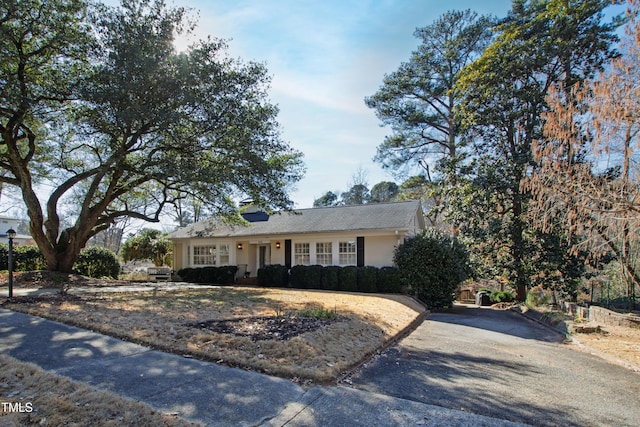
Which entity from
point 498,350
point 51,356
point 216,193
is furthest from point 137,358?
point 216,193

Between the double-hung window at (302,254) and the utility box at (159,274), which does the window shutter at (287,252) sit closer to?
the double-hung window at (302,254)

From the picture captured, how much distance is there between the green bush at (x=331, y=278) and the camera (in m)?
15.7

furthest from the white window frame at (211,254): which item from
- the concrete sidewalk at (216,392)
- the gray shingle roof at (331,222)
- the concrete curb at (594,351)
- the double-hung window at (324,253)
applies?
the concrete curb at (594,351)

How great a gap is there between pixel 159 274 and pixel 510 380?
17521mm

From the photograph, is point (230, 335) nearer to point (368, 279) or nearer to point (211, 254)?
point (368, 279)

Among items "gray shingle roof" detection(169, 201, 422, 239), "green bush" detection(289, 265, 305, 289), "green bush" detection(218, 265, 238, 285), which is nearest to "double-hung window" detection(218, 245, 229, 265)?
"gray shingle roof" detection(169, 201, 422, 239)

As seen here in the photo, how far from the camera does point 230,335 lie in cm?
578

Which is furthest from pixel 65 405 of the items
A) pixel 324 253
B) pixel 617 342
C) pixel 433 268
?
pixel 324 253

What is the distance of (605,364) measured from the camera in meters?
6.29

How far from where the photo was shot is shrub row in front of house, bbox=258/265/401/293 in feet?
48.6

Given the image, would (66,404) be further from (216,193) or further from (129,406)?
(216,193)

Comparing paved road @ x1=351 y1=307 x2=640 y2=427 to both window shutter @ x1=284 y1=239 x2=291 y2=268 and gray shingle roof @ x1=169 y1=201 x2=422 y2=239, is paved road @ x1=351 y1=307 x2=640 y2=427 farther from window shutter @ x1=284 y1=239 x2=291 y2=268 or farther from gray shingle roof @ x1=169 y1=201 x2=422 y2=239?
window shutter @ x1=284 y1=239 x2=291 y2=268

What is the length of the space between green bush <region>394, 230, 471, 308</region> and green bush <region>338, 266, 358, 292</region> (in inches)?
78.2

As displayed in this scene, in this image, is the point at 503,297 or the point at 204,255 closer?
the point at 503,297
